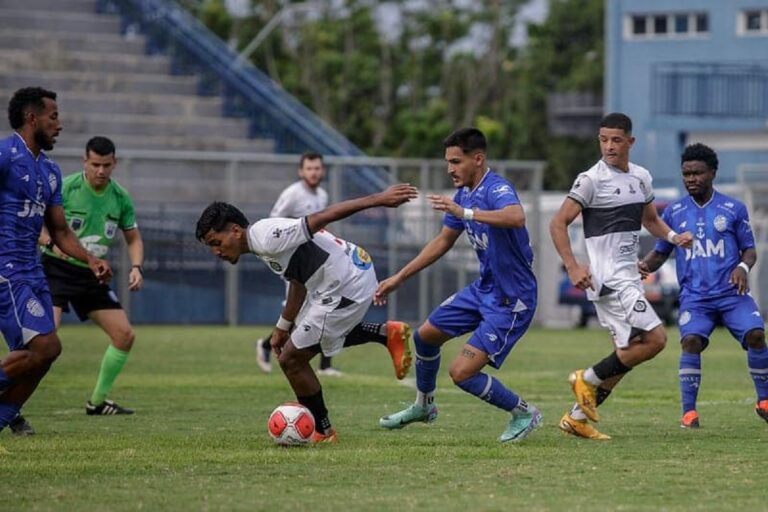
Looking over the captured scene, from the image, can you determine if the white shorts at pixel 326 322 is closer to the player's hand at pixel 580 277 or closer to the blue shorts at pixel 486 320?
the blue shorts at pixel 486 320

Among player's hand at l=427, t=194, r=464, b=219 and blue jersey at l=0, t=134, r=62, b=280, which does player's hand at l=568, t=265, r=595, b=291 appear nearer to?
player's hand at l=427, t=194, r=464, b=219

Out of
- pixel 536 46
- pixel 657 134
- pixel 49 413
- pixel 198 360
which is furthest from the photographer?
pixel 536 46

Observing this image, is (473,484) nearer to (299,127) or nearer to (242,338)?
(242,338)

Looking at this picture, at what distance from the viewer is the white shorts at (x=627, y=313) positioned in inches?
428

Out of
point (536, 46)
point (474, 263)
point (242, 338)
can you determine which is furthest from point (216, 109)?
point (536, 46)

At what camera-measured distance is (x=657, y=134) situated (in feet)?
152

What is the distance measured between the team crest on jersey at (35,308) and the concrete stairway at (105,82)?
24162 millimetres

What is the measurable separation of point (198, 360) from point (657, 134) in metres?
28.5

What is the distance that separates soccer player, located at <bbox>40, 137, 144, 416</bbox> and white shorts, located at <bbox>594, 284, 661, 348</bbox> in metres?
4.20

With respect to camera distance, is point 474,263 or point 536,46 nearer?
point 474,263

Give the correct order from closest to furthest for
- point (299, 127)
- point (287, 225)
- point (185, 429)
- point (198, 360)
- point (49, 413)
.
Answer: point (287, 225), point (185, 429), point (49, 413), point (198, 360), point (299, 127)

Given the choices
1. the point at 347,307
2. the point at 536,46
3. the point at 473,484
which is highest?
the point at 536,46

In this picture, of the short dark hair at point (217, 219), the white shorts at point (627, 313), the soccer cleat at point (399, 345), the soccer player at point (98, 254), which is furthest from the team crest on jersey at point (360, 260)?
the soccer player at point (98, 254)

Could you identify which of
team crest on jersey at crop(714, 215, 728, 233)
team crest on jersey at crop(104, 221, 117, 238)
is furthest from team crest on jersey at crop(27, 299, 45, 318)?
team crest on jersey at crop(714, 215, 728, 233)
